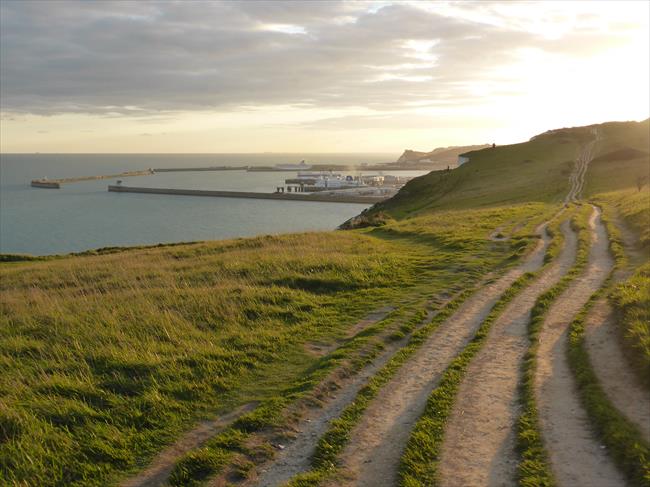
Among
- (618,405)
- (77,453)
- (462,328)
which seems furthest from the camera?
(462,328)

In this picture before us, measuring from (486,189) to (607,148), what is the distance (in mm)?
27255

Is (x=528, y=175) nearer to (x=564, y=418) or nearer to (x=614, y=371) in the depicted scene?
(x=614, y=371)

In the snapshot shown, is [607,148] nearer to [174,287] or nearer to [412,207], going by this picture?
[412,207]

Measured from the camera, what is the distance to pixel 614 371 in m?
9.79

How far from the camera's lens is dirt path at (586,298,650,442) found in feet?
27.2

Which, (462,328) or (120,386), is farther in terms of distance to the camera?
(462,328)

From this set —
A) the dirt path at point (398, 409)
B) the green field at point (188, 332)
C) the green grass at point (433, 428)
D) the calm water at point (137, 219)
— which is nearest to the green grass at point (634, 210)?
the green field at point (188, 332)

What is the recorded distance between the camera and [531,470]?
705 cm

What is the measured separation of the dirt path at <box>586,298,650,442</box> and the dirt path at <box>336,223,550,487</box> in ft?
8.39

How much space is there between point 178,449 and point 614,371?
7492 mm

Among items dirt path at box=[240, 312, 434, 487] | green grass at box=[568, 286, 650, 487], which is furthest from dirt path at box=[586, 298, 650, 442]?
dirt path at box=[240, 312, 434, 487]

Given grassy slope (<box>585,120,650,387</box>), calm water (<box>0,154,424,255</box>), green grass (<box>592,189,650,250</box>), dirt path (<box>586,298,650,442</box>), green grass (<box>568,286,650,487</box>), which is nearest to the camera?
green grass (<box>568,286,650,487</box>)

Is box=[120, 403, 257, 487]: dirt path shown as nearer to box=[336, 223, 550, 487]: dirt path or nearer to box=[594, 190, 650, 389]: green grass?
box=[336, 223, 550, 487]: dirt path

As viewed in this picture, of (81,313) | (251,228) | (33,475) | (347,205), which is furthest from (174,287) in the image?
(347,205)
